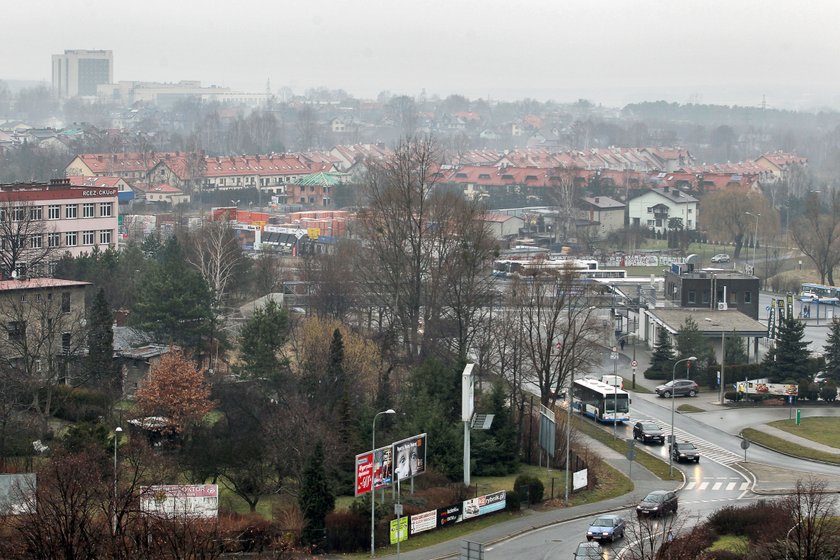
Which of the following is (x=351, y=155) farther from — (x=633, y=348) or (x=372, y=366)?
(x=372, y=366)

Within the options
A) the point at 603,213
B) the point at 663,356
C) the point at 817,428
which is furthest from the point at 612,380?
the point at 603,213

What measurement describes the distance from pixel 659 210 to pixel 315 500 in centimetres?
6883

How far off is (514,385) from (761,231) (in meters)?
51.4

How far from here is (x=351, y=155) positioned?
487ft

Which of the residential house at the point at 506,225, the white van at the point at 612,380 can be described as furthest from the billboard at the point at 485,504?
the residential house at the point at 506,225

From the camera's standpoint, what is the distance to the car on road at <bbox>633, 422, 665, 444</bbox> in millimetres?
41375

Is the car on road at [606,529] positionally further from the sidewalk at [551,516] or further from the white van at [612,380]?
the white van at [612,380]

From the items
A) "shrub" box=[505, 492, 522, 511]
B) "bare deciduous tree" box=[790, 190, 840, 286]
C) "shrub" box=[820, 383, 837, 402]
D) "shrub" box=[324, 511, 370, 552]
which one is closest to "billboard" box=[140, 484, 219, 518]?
"shrub" box=[324, 511, 370, 552]

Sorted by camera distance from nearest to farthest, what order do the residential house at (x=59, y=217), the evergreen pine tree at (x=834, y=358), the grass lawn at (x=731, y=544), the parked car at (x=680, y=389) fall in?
the grass lawn at (x=731, y=544)
the parked car at (x=680, y=389)
the evergreen pine tree at (x=834, y=358)
the residential house at (x=59, y=217)

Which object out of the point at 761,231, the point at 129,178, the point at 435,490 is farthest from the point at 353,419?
the point at 129,178

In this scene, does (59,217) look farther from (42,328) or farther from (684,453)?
(684,453)

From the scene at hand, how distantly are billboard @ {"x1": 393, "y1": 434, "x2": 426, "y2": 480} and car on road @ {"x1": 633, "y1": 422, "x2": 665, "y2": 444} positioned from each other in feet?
34.8

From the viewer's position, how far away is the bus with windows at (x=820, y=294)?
69.1m

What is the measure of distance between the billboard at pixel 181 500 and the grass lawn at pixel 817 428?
1912cm
